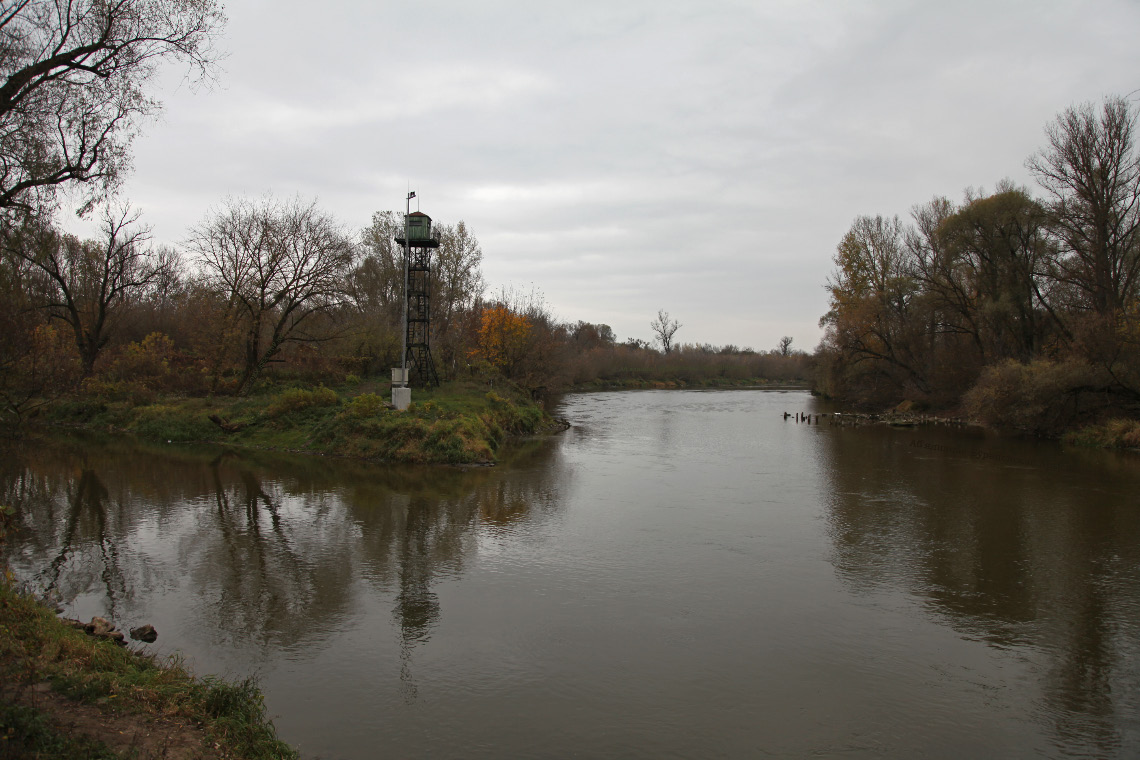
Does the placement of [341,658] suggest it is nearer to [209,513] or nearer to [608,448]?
[209,513]

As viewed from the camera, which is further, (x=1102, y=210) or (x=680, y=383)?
(x=680, y=383)

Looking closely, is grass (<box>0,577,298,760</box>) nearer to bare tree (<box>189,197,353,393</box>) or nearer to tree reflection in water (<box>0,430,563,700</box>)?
tree reflection in water (<box>0,430,563,700</box>)

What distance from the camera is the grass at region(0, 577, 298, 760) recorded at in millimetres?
3936

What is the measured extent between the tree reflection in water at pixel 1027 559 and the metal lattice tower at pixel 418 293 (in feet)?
56.8

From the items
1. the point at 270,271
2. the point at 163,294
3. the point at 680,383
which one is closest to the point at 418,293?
the point at 270,271

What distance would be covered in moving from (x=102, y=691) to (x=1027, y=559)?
1310cm

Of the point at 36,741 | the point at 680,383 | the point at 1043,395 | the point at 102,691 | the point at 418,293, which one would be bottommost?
the point at 102,691

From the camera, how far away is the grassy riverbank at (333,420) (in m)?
20.7

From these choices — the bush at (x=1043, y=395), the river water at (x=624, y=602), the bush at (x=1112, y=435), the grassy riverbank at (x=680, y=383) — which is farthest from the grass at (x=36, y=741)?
the grassy riverbank at (x=680, y=383)

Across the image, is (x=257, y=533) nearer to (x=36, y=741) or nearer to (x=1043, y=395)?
(x=36, y=741)

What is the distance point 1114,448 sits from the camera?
24.3m

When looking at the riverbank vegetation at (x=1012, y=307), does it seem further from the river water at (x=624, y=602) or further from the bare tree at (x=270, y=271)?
the bare tree at (x=270, y=271)

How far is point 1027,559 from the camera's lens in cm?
1115

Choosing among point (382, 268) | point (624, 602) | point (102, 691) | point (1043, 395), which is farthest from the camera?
point (382, 268)
